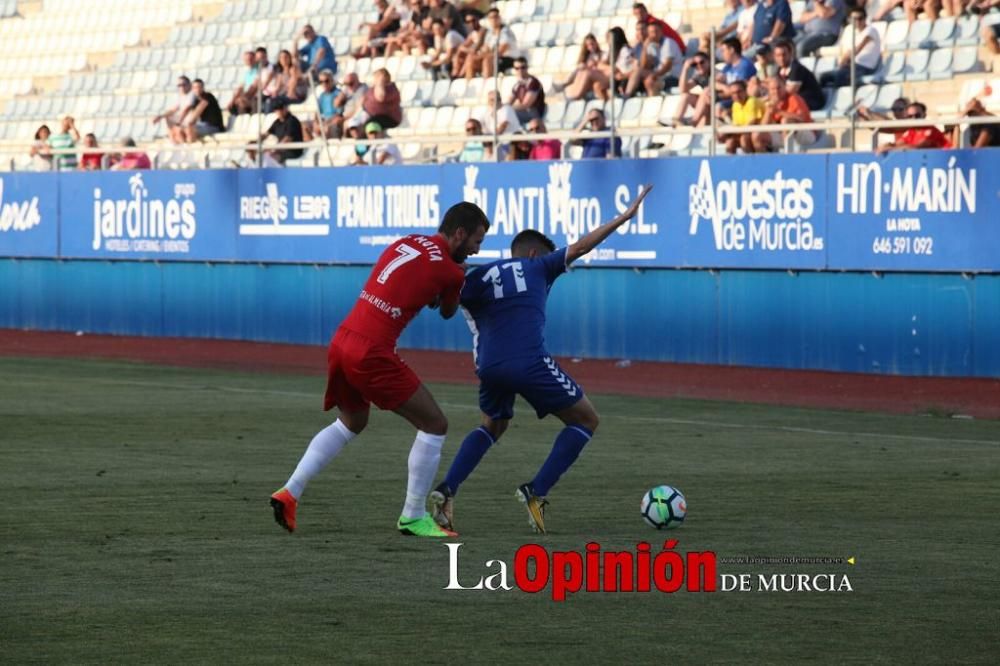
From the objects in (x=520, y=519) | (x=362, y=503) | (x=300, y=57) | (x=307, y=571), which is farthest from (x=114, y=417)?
(x=300, y=57)

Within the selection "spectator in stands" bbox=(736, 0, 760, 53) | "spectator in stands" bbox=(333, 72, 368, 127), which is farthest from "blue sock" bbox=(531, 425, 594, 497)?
"spectator in stands" bbox=(333, 72, 368, 127)

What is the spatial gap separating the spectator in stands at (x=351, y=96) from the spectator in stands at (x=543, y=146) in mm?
4334

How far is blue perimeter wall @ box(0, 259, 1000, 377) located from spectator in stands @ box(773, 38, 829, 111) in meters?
2.15

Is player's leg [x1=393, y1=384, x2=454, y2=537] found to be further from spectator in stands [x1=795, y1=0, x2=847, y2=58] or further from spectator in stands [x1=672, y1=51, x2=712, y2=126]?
spectator in stands [x1=795, y1=0, x2=847, y2=58]

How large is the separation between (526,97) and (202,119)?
7.81 m

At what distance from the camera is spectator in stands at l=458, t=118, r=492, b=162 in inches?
1075

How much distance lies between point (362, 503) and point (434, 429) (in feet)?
5.24

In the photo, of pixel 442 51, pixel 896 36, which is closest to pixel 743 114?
pixel 896 36

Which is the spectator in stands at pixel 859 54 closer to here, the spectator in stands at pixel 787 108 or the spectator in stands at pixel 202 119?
the spectator in stands at pixel 787 108

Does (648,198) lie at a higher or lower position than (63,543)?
higher

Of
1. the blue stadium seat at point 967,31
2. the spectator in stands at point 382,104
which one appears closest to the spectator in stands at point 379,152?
the spectator in stands at point 382,104

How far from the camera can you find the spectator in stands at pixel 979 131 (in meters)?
21.5

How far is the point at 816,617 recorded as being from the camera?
339 inches

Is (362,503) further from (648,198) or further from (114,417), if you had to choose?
(648,198)
